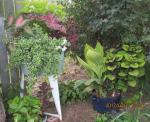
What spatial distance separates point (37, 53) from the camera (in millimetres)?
3648

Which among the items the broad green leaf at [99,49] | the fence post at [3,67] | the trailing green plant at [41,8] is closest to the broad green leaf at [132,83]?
the broad green leaf at [99,49]

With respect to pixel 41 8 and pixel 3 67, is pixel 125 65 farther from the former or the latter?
pixel 3 67

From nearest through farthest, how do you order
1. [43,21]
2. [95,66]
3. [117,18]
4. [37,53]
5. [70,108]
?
[37,53] → [43,21] → [117,18] → [95,66] → [70,108]

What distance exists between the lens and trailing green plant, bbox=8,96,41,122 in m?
3.71

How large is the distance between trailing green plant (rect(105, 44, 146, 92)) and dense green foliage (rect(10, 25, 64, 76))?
708 mm

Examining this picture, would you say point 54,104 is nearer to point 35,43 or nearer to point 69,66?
point 35,43

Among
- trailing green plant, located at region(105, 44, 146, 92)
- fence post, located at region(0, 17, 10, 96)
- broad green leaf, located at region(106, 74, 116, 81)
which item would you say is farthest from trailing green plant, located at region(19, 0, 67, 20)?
broad green leaf, located at region(106, 74, 116, 81)

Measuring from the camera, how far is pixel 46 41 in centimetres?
373

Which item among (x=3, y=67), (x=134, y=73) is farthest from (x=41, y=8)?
(x=134, y=73)

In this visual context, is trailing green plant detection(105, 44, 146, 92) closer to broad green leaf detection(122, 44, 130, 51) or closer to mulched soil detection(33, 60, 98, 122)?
broad green leaf detection(122, 44, 130, 51)

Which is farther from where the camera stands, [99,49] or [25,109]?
[99,49]

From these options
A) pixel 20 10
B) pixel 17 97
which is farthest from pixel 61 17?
pixel 17 97

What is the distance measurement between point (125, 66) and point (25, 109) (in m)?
1.19

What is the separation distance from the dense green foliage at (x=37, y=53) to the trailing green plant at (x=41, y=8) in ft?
1.97
